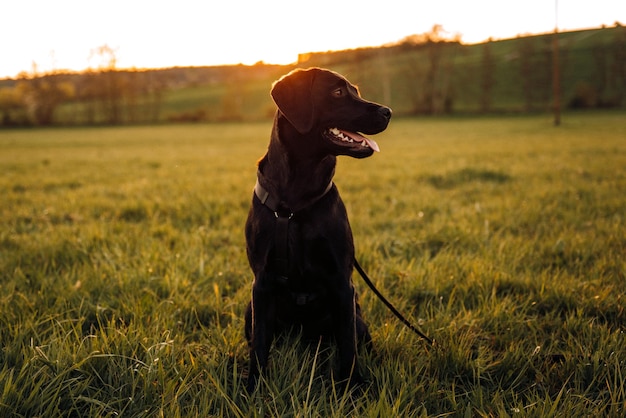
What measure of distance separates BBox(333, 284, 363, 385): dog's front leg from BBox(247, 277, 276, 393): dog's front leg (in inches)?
14.1

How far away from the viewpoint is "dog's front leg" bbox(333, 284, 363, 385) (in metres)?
2.34

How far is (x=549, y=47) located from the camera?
7156cm

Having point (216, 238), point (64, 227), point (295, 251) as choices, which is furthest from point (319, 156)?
point (64, 227)

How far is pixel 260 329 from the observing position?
237 centimetres

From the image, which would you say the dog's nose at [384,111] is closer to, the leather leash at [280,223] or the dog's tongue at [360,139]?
the dog's tongue at [360,139]

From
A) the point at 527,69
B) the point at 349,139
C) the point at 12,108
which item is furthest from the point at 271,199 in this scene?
the point at 12,108

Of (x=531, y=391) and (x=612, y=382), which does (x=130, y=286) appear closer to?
(x=531, y=391)

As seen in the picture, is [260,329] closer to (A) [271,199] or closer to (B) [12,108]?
(A) [271,199]

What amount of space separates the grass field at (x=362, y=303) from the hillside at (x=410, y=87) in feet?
180

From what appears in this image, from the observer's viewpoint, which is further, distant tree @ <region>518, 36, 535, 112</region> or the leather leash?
distant tree @ <region>518, 36, 535, 112</region>

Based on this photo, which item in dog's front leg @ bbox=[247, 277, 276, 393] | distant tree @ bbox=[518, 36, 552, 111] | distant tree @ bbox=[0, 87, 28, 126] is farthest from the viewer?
distant tree @ bbox=[518, 36, 552, 111]

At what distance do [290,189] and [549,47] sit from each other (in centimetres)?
8243

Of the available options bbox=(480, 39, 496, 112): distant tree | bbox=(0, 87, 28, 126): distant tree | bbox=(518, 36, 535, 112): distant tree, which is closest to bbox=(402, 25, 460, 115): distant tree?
bbox=(480, 39, 496, 112): distant tree

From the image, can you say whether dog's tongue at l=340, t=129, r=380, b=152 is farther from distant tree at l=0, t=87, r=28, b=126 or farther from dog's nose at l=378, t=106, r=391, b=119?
distant tree at l=0, t=87, r=28, b=126
